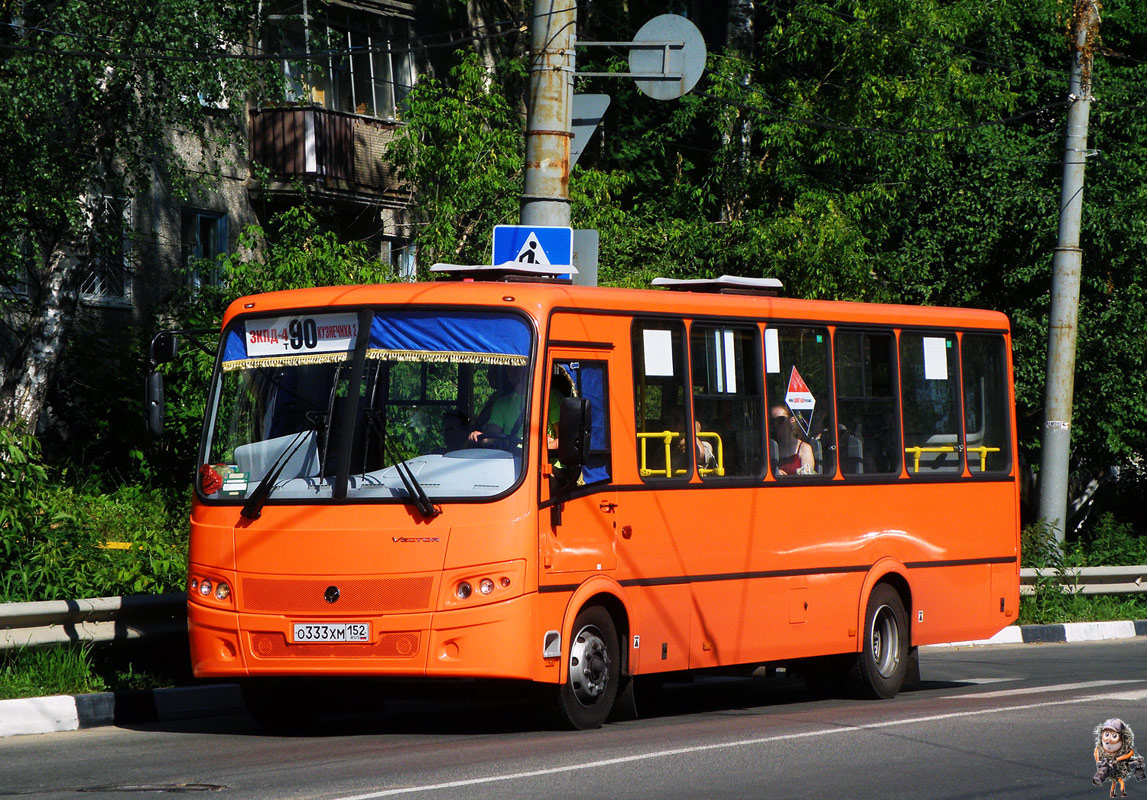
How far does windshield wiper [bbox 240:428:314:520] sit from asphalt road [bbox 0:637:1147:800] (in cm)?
137

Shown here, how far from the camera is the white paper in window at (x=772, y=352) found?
41.2ft

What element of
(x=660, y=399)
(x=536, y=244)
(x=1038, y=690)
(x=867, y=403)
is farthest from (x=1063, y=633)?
(x=660, y=399)

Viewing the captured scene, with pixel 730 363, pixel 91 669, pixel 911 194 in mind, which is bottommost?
pixel 91 669

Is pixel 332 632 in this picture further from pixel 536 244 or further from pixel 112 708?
pixel 536 244

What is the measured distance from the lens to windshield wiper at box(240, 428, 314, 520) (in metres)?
10.4

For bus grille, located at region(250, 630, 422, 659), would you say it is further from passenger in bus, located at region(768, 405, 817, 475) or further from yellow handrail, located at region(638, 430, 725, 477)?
passenger in bus, located at region(768, 405, 817, 475)

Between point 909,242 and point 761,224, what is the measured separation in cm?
315

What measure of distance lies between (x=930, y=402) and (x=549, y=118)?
12.8 feet

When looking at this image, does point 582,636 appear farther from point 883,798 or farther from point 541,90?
point 541,90

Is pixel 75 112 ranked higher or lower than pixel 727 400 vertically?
higher

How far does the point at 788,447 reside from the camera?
1261cm

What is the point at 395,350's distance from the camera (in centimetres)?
1055

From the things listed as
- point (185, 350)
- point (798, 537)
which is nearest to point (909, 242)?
point (185, 350)

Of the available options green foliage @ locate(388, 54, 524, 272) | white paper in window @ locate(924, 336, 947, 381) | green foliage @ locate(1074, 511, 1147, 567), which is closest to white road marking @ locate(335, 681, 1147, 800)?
white paper in window @ locate(924, 336, 947, 381)
